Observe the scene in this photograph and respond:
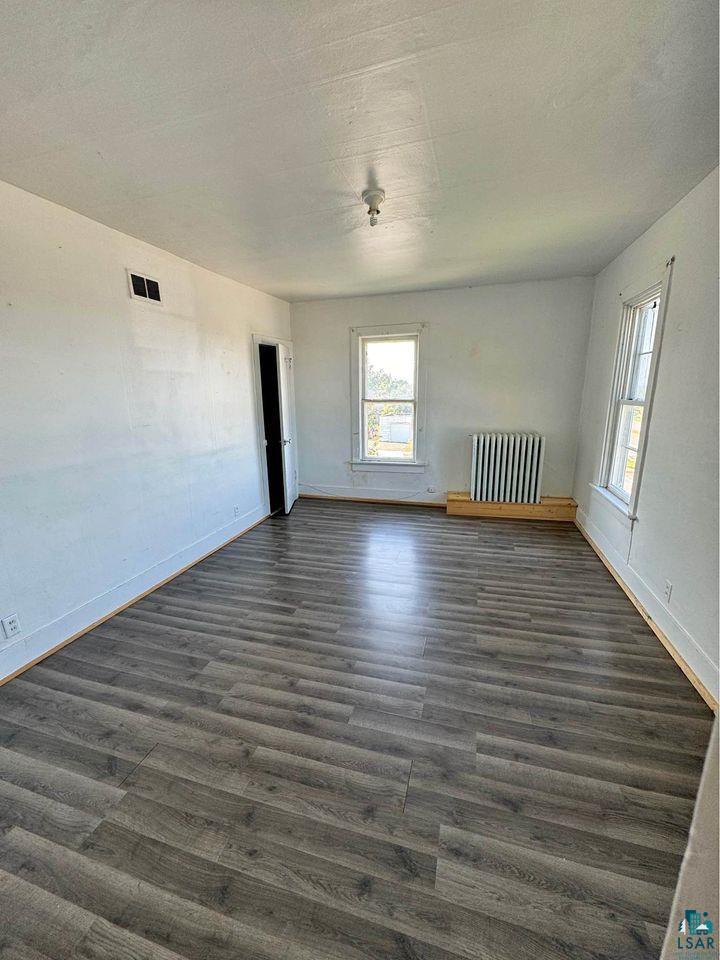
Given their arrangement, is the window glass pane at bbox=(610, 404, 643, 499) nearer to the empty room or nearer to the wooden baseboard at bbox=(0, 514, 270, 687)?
the empty room

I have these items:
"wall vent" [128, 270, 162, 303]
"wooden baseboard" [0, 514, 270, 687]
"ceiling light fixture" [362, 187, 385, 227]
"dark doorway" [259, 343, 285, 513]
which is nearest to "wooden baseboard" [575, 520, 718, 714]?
"ceiling light fixture" [362, 187, 385, 227]

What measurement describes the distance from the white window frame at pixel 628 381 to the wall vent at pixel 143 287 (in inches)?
146

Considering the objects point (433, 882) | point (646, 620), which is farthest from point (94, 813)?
point (646, 620)

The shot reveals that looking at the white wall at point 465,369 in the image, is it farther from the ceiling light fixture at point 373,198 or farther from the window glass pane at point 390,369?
the ceiling light fixture at point 373,198

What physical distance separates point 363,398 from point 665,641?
3975 millimetres

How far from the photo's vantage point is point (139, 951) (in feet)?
3.69

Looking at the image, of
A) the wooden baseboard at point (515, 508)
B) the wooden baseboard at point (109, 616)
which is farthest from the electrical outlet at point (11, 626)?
the wooden baseboard at point (515, 508)

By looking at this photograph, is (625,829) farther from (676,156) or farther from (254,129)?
(254,129)

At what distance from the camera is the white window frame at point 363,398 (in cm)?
486

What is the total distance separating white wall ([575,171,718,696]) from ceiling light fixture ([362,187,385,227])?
70.2 inches

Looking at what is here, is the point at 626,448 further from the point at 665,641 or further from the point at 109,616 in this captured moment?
the point at 109,616

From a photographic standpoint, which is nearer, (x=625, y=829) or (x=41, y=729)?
(x=625, y=829)

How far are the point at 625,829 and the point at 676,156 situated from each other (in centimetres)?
302

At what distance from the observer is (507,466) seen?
4684 mm
